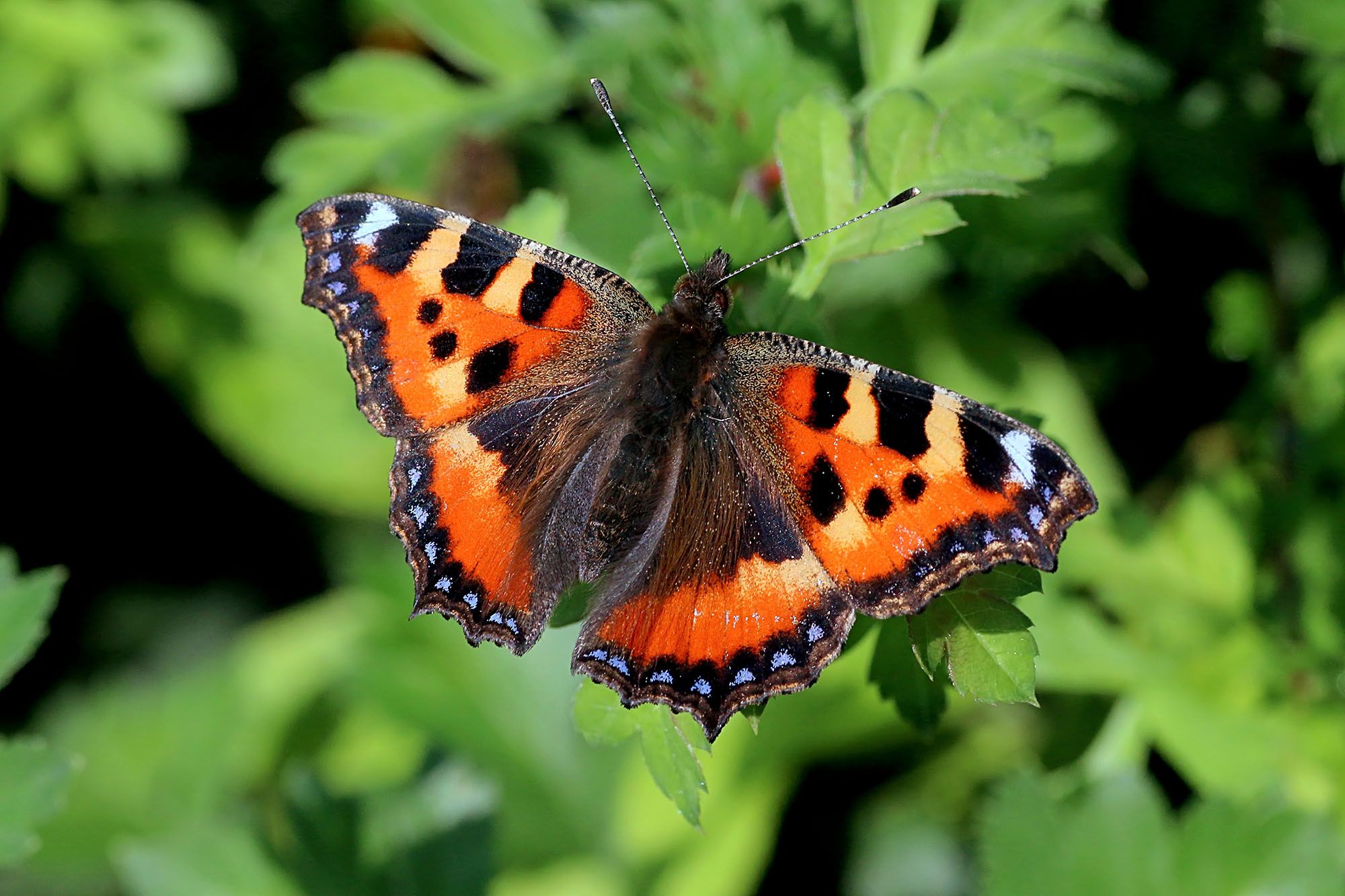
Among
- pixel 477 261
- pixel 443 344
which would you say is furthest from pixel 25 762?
pixel 477 261

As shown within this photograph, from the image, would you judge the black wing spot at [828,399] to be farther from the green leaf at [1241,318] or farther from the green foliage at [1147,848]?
Result: the green leaf at [1241,318]

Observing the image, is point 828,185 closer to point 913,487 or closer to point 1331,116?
point 913,487

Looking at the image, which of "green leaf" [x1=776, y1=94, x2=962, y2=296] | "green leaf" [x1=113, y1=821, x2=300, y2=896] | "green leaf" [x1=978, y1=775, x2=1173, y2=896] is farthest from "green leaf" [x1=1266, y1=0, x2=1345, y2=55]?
"green leaf" [x1=113, y1=821, x2=300, y2=896]

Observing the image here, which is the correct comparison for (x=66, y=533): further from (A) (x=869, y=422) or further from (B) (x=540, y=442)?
(A) (x=869, y=422)

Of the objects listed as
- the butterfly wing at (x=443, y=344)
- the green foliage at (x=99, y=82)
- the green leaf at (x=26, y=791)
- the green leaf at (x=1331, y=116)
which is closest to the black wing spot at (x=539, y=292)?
the butterfly wing at (x=443, y=344)

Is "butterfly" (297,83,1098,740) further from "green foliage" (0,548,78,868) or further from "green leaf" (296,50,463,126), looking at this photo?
"green leaf" (296,50,463,126)

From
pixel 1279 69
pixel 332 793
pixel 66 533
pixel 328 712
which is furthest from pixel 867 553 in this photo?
pixel 66 533
